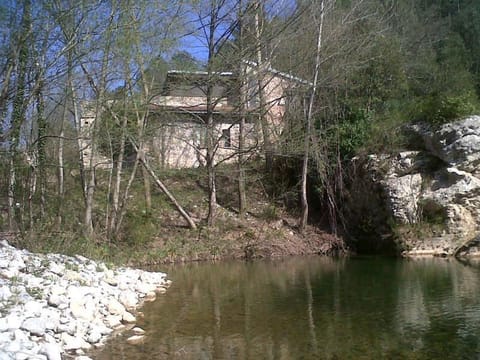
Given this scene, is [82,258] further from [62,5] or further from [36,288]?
[62,5]

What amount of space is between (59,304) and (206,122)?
11467 millimetres

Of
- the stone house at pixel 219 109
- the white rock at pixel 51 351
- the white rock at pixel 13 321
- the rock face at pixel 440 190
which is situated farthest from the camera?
the rock face at pixel 440 190

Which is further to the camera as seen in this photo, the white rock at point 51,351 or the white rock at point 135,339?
the white rock at point 135,339

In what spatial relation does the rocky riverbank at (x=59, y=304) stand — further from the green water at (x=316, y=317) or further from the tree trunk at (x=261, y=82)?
the tree trunk at (x=261, y=82)

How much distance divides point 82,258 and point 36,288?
11.3ft

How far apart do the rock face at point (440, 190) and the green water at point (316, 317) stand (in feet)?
11.0

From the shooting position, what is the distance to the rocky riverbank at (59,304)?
5.86 metres

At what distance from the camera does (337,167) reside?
784 inches

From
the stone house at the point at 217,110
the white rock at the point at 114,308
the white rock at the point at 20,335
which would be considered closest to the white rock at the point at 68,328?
the white rock at the point at 20,335

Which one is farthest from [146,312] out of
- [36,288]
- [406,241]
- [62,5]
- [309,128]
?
[309,128]

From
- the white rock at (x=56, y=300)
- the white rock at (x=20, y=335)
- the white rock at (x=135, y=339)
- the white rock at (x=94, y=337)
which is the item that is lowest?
the white rock at (x=135, y=339)

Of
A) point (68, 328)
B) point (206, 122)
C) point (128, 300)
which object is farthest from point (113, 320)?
point (206, 122)

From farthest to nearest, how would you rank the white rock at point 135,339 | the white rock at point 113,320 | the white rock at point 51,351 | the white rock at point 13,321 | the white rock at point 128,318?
1. the white rock at point 128,318
2. the white rock at point 113,320
3. the white rock at point 135,339
4. the white rock at point 13,321
5. the white rock at point 51,351

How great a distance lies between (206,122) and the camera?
1806cm
